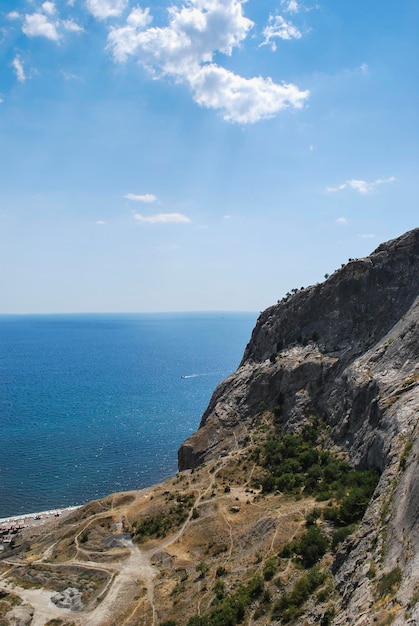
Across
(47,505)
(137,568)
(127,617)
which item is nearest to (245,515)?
(137,568)

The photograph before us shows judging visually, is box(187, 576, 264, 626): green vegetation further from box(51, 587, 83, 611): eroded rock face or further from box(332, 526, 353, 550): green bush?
box(51, 587, 83, 611): eroded rock face

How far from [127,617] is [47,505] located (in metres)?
55.5

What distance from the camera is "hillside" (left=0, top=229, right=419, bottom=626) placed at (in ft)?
93.0

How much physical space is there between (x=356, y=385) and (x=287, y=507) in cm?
1893

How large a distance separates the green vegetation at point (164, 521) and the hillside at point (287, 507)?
0.72 ft

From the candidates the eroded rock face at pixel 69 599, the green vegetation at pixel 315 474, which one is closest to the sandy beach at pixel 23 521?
the eroded rock face at pixel 69 599

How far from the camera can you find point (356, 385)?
5769cm

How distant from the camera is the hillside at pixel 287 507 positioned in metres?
28.3

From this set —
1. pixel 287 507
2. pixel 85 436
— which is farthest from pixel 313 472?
pixel 85 436

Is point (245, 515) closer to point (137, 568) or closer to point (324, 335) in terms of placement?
point (137, 568)

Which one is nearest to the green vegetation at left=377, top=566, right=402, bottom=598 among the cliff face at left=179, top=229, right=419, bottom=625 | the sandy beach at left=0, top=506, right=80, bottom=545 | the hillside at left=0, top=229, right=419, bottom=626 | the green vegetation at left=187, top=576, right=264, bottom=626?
the hillside at left=0, top=229, right=419, bottom=626

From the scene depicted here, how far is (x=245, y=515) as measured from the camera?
49.2 metres

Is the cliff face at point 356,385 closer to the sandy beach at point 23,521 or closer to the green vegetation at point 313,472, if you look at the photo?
the green vegetation at point 313,472

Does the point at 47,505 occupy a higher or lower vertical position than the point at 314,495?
lower
